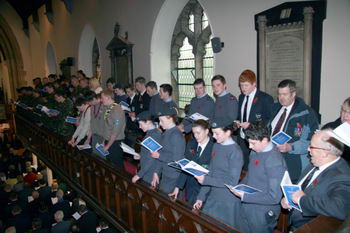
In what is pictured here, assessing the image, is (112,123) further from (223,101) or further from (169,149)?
(223,101)

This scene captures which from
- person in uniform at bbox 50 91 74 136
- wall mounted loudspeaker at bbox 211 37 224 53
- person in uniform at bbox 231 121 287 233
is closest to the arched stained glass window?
wall mounted loudspeaker at bbox 211 37 224 53

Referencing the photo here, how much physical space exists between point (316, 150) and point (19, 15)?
2033cm

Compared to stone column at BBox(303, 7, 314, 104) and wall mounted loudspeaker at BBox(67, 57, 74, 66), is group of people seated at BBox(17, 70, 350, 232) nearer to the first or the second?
stone column at BBox(303, 7, 314, 104)

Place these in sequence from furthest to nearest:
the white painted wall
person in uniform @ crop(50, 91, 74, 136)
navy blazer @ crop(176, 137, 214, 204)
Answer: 1. person in uniform @ crop(50, 91, 74, 136)
2. the white painted wall
3. navy blazer @ crop(176, 137, 214, 204)

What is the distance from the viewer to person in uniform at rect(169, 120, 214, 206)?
3.28 meters

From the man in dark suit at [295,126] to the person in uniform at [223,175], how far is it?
2.12 ft

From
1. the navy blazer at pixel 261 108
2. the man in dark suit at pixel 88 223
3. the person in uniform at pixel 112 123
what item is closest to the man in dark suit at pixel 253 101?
the navy blazer at pixel 261 108

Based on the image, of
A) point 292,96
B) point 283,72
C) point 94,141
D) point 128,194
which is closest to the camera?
point 292,96

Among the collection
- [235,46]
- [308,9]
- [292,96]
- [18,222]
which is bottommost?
[18,222]

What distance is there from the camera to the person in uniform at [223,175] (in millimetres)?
2938

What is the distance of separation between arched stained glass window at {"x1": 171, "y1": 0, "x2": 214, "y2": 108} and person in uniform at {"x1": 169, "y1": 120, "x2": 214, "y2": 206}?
4182 mm

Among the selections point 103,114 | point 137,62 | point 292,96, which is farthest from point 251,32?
point 137,62

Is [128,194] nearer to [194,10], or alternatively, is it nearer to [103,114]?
[103,114]

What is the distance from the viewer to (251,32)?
5461 millimetres
